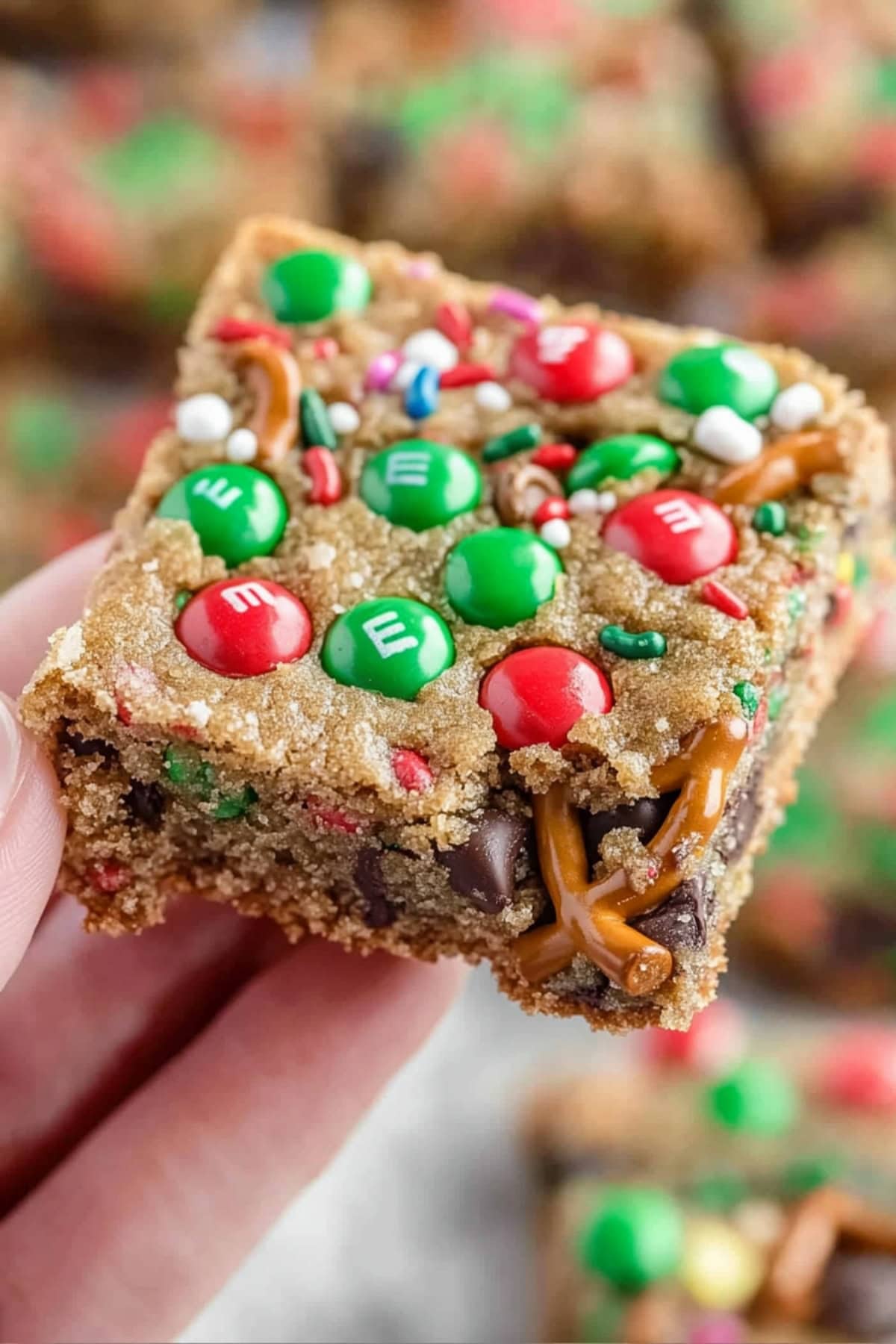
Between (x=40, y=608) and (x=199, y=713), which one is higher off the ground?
(x=199, y=713)

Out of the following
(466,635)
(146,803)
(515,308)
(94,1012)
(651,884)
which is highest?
(515,308)

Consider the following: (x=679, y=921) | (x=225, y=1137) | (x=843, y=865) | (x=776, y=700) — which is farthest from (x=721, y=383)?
(x=843, y=865)

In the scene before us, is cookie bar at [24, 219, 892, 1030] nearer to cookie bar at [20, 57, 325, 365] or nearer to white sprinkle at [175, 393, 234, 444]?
white sprinkle at [175, 393, 234, 444]

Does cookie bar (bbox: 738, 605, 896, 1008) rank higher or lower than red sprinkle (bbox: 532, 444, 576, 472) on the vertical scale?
lower

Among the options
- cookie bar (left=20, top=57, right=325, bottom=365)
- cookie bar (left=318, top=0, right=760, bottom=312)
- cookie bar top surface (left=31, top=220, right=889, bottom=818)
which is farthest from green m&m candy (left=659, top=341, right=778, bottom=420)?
cookie bar (left=20, top=57, right=325, bottom=365)

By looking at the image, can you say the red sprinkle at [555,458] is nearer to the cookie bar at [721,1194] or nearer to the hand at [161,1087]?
the hand at [161,1087]

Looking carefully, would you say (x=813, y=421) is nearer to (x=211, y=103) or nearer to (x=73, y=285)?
(x=73, y=285)

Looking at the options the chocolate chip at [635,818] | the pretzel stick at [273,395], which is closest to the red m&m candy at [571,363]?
the pretzel stick at [273,395]

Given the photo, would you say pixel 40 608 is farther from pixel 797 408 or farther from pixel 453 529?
pixel 797 408
